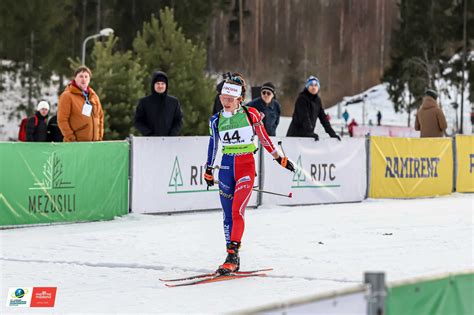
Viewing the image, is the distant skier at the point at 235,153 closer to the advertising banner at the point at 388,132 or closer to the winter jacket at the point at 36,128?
the winter jacket at the point at 36,128

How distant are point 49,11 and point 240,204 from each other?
57.5 m

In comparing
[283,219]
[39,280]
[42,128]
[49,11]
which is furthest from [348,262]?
[49,11]

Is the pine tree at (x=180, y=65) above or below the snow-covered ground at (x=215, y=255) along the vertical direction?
above

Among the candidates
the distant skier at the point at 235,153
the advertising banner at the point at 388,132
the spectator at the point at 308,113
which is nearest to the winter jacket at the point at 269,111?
the spectator at the point at 308,113

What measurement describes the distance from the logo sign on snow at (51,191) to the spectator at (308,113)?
493 cm

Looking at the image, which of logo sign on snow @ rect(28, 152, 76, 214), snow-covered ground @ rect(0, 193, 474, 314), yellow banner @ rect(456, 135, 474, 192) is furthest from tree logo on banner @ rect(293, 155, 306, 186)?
yellow banner @ rect(456, 135, 474, 192)

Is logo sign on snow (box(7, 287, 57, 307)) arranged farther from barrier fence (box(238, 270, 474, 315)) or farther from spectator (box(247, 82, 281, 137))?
spectator (box(247, 82, 281, 137))

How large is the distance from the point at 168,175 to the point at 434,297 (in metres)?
10.1

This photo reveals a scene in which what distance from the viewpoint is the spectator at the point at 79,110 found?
522 inches

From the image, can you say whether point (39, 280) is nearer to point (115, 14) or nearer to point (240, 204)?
point (240, 204)

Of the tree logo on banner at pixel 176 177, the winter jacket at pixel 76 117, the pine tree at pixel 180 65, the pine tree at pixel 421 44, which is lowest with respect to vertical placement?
the tree logo on banner at pixel 176 177

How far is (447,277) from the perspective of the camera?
15.3ft

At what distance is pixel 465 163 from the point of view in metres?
20.1

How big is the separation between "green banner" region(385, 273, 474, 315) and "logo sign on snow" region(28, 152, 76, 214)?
872 centimetres
